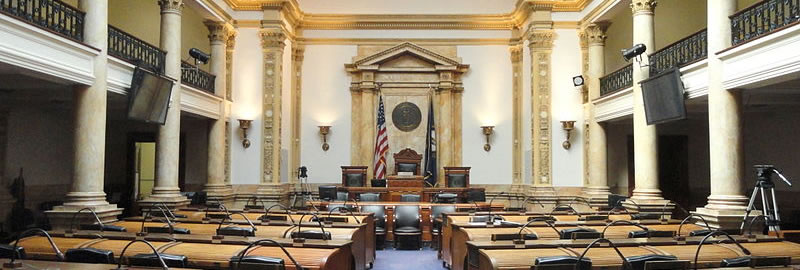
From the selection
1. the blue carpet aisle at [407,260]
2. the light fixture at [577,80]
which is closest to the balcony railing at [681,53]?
the light fixture at [577,80]

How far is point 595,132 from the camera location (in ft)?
51.6

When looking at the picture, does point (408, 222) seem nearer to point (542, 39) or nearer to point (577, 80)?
point (577, 80)

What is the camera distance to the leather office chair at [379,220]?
12102 millimetres

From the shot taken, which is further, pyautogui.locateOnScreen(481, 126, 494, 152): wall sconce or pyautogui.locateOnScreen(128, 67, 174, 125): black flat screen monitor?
pyautogui.locateOnScreen(481, 126, 494, 152): wall sconce

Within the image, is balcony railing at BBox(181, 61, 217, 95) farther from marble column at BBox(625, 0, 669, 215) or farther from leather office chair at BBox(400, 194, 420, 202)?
marble column at BBox(625, 0, 669, 215)

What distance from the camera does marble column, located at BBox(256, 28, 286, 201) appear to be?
1677cm

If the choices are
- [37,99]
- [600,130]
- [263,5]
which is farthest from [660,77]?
[37,99]

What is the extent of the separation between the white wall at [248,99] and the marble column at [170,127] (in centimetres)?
431

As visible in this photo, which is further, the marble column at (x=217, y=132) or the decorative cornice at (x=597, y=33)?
the decorative cornice at (x=597, y=33)

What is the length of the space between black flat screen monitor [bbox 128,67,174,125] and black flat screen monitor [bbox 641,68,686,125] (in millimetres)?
8956

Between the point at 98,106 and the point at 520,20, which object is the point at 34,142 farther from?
the point at 520,20

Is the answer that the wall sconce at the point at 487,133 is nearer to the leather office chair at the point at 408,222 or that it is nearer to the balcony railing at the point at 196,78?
the leather office chair at the point at 408,222

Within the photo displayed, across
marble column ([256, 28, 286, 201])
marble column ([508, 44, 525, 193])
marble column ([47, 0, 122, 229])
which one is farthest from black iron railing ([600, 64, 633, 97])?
marble column ([47, 0, 122, 229])

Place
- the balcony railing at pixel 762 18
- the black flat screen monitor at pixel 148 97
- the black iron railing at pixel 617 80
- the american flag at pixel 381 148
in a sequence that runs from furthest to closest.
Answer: the american flag at pixel 381 148 < the black iron railing at pixel 617 80 < the black flat screen monitor at pixel 148 97 < the balcony railing at pixel 762 18
